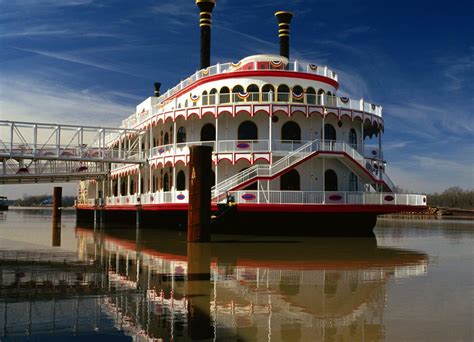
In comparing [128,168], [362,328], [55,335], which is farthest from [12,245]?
[128,168]

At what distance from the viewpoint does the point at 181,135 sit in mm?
39281

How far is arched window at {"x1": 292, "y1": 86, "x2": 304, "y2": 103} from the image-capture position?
35.3m

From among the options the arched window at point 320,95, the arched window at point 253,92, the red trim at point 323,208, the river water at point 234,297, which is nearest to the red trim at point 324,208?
the red trim at point 323,208

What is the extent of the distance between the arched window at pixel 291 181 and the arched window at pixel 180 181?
288 inches

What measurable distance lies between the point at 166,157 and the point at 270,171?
9.45 metres

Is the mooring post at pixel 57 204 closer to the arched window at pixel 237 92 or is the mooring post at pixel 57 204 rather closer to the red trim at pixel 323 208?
the arched window at pixel 237 92

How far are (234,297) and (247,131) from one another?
25.6m

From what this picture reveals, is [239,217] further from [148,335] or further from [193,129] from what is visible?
[148,335]

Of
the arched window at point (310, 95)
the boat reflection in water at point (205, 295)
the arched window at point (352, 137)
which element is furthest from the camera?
the arched window at point (352, 137)

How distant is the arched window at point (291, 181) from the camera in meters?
35.3

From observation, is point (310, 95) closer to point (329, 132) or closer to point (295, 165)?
point (329, 132)

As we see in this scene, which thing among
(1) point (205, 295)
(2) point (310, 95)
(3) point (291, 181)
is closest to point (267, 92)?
(2) point (310, 95)

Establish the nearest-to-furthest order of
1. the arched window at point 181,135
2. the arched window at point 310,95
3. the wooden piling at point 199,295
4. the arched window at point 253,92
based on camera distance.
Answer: the wooden piling at point 199,295 < the arched window at point 253,92 < the arched window at point 310,95 < the arched window at point 181,135

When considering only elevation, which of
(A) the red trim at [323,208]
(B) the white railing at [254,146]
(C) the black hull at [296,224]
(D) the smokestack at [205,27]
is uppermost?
(D) the smokestack at [205,27]
